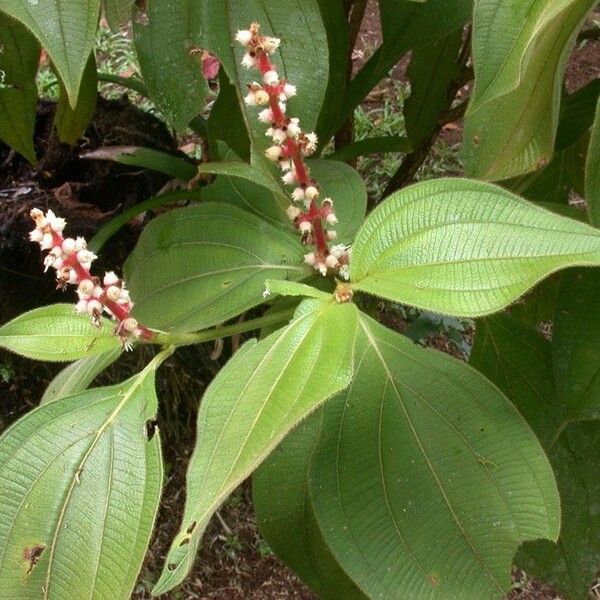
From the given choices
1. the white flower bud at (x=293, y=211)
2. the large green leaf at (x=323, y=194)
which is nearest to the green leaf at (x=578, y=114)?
the large green leaf at (x=323, y=194)

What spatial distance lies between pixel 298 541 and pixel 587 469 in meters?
0.29

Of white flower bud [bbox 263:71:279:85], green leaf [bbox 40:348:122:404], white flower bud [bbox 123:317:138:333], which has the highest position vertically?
white flower bud [bbox 263:71:279:85]

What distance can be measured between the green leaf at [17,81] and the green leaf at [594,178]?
0.52 m

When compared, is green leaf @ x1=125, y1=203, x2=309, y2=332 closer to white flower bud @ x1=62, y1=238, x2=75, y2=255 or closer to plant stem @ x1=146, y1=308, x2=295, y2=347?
plant stem @ x1=146, y1=308, x2=295, y2=347

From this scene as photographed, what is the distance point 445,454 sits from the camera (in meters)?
0.60

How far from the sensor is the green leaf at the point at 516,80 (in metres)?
0.48

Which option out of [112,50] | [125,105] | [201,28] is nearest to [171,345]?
[201,28]

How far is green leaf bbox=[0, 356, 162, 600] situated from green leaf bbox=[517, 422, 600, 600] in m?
0.42

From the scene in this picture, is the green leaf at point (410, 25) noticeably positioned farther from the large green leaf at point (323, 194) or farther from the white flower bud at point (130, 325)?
the white flower bud at point (130, 325)

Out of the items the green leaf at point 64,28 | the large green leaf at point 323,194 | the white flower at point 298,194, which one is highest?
the green leaf at point 64,28

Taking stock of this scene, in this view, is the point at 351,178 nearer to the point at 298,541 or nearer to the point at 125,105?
the point at 298,541

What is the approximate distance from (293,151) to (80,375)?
27 cm

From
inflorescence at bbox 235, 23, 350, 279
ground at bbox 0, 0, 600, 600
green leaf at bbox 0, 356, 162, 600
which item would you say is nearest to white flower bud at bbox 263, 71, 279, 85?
inflorescence at bbox 235, 23, 350, 279

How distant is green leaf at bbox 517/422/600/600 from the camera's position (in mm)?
779
